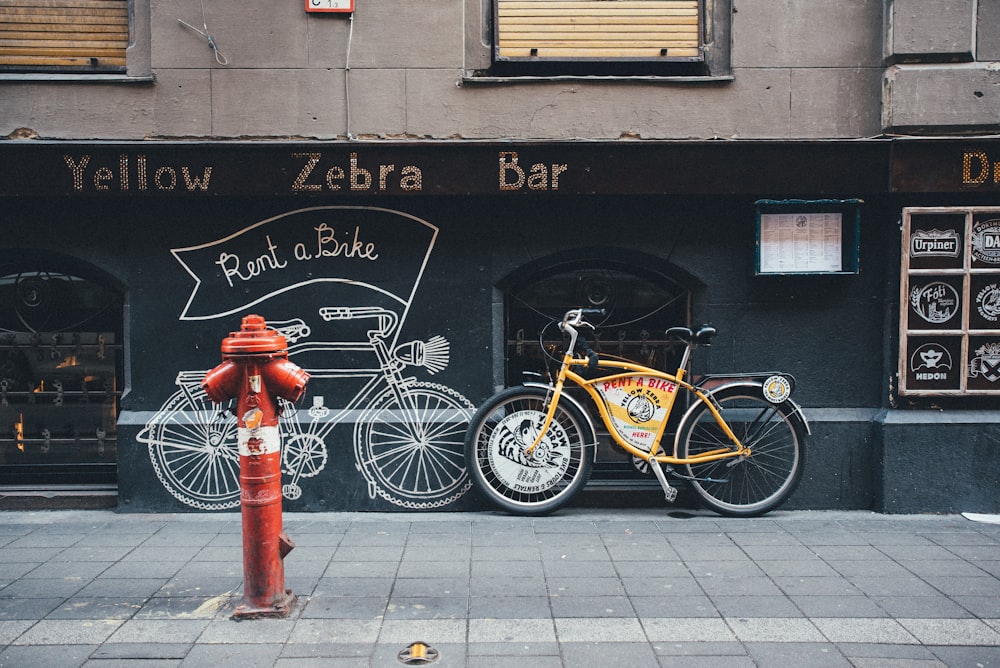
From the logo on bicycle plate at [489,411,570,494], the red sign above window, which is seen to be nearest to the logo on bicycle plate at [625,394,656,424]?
the logo on bicycle plate at [489,411,570,494]

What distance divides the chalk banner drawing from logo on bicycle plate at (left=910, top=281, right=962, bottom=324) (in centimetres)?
370

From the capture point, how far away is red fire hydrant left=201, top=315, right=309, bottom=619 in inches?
152

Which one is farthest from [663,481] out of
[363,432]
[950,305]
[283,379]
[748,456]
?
[283,379]

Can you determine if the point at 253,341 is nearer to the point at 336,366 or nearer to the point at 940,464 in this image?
the point at 336,366

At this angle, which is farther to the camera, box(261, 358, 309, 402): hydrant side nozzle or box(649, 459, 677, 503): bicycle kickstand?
box(649, 459, 677, 503): bicycle kickstand

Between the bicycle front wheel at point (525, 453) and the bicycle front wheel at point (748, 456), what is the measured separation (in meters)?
0.87

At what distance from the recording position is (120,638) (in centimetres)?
374

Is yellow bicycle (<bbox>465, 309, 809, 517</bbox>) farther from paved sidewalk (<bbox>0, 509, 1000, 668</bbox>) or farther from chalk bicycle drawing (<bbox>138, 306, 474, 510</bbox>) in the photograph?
chalk bicycle drawing (<bbox>138, 306, 474, 510</bbox>)

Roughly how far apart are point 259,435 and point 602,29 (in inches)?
170

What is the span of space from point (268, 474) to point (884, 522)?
4.57 meters

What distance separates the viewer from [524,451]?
5.76 metres

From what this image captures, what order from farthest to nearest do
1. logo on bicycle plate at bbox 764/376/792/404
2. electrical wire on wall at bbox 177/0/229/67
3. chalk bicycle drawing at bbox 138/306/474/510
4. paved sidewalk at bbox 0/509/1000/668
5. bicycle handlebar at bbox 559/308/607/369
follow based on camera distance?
chalk bicycle drawing at bbox 138/306/474/510 < electrical wire on wall at bbox 177/0/229/67 < bicycle handlebar at bbox 559/308/607/369 < logo on bicycle plate at bbox 764/376/792/404 < paved sidewalk at bbox 0/509/1000/668

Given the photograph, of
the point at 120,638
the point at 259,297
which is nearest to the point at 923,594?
the point at 120,638

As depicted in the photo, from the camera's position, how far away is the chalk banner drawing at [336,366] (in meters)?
6.00
